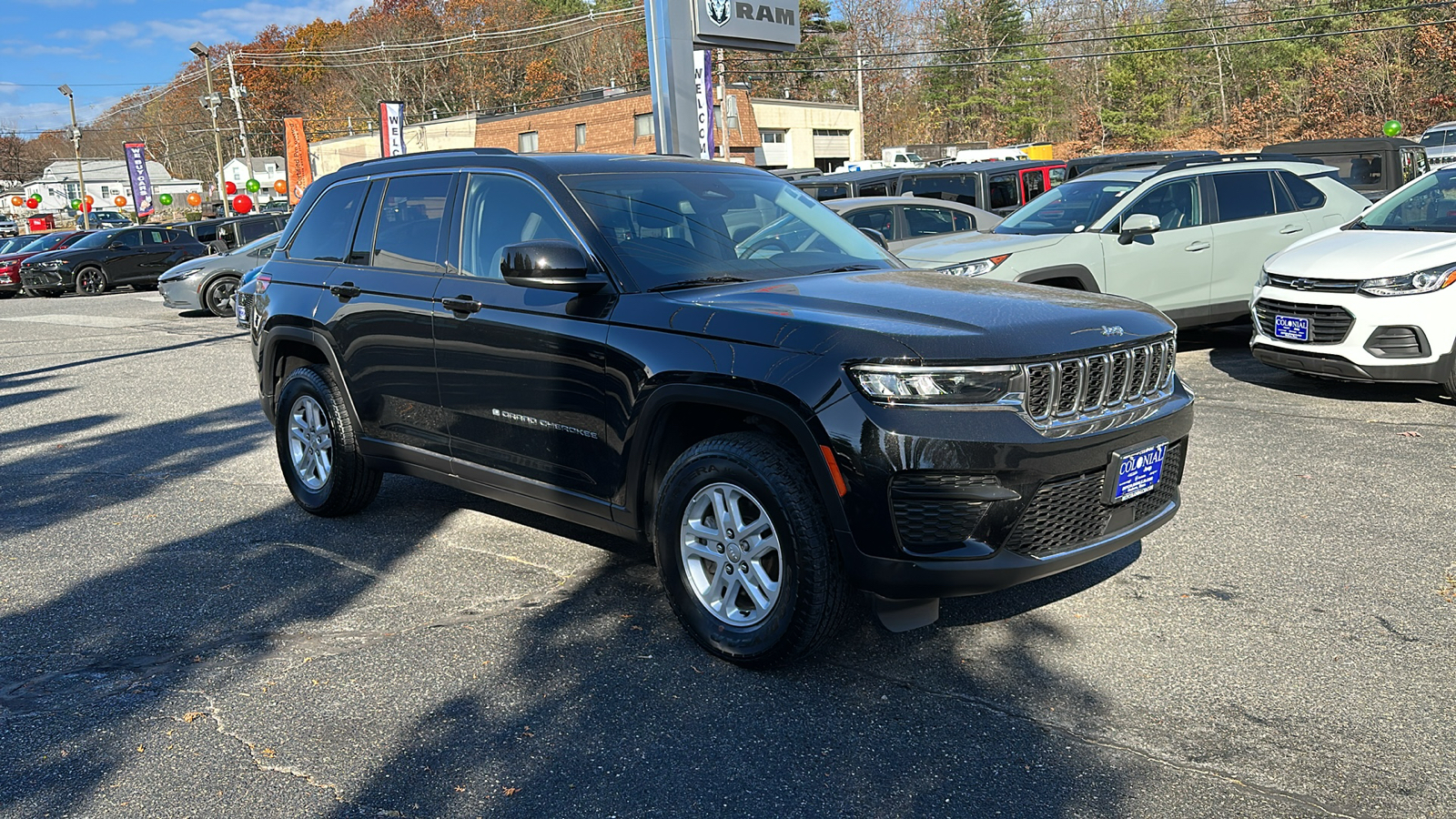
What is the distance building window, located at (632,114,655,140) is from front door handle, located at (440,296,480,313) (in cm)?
5046

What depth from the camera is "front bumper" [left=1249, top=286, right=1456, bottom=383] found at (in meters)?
7.56

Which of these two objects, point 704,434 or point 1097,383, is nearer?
point 1097,383

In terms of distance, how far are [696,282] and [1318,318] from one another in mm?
5666

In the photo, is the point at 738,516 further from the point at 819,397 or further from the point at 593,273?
the point at 593,273

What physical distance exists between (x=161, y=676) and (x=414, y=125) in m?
65.2

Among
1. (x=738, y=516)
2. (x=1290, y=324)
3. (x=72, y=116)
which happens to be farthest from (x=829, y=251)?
(x=72, y=116)

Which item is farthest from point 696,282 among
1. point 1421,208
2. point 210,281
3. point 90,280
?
point 90,280

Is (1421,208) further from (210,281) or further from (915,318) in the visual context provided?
(210,281)

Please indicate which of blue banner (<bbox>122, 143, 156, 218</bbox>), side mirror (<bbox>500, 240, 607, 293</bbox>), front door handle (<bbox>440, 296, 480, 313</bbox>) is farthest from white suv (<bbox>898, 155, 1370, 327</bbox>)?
blue banner (<bbox>122, 143, 156, 218</bbox>)

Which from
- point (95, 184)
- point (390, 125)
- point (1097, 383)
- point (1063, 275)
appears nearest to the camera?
point (1097, 383)

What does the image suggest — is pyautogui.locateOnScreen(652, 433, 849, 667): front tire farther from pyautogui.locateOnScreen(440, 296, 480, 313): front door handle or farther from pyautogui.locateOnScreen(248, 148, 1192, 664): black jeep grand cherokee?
pyautogui.locateOnScreen(440, 296, 480, 313): front door handle

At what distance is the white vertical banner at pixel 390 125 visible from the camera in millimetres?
33438

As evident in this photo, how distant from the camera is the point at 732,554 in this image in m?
3.89

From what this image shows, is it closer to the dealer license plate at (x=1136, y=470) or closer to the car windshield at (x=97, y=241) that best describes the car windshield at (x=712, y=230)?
the dealer license plate at (x=1136, y=470)
